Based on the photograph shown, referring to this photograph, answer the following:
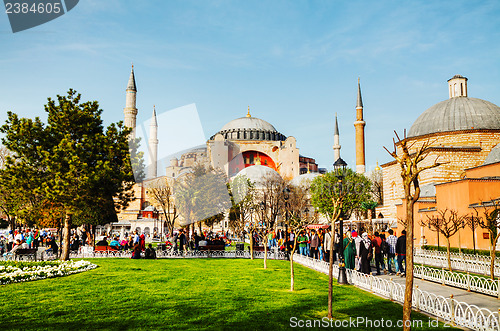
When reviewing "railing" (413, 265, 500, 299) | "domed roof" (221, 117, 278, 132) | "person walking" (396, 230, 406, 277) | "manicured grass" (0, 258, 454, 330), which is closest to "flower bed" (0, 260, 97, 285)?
"manicured grass" (0, 258, 454, 330)

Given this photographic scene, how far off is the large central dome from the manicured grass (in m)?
62.5

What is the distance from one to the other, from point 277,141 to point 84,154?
187 ft

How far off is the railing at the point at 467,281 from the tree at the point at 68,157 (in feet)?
33.5

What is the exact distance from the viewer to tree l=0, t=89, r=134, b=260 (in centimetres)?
1373

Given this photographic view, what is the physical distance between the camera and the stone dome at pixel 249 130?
72.4 m

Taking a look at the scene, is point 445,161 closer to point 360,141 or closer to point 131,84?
point 360,141

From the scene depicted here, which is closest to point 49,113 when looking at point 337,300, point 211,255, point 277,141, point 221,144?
point 211,255

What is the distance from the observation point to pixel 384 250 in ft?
38.5

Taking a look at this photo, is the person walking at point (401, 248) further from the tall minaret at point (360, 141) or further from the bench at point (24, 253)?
the tall minaret at point (360, 141)

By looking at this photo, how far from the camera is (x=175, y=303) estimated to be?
273 inches

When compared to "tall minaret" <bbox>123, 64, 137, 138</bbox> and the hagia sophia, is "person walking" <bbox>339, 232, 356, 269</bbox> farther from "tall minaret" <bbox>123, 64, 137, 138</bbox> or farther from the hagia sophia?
"tall minaret" <bbox>123, 64, 137, 138</bbox>

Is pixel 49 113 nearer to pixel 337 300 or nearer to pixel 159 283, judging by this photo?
pixel 159 283

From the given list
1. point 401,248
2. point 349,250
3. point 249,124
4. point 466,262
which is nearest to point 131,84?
point 249,124

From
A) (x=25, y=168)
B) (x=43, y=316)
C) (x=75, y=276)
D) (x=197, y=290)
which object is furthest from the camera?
(x=25, y=168)
